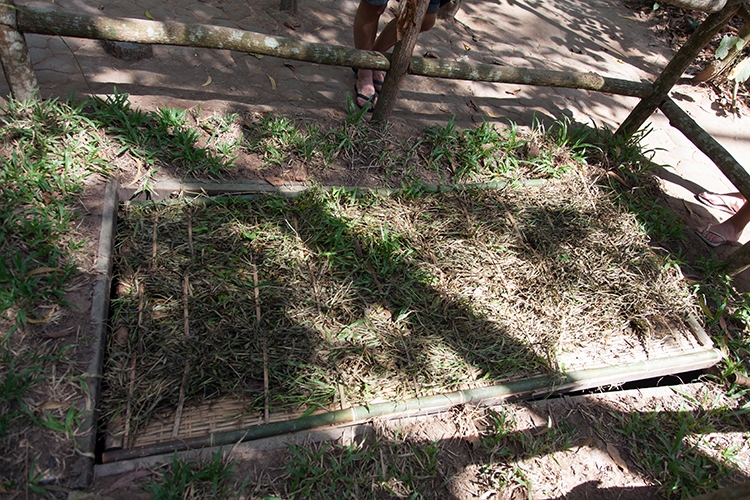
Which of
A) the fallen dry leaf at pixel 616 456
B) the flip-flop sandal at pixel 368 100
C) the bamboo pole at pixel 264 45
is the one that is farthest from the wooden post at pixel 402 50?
the fallen dry leaf at pixel 616 456

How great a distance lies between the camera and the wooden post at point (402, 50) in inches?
116

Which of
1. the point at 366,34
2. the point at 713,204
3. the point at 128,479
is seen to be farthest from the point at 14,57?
the point at 713,204

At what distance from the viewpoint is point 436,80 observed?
169 inches

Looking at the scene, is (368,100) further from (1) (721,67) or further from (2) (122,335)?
(1) (721,67)

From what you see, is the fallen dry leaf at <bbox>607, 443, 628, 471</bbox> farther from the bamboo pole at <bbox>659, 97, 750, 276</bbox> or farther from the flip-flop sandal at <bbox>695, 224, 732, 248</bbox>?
the flip-flop sandal at <bbox>695, 224, 732, 248</bbox>

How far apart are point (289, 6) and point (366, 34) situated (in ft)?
4.31

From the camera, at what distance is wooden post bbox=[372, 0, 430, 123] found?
Answer: 2.94 meters

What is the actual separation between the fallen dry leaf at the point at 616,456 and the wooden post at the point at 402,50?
2.36 m

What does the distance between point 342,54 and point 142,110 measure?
1.29 m

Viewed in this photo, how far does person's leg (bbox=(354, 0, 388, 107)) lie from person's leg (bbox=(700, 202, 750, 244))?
2.61 meters

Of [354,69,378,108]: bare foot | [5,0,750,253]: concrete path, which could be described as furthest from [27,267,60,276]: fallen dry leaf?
[354,69,378,108]: bare foot

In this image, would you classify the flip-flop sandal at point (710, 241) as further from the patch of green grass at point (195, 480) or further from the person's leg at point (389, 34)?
the patch of green grass at point (195, 480)

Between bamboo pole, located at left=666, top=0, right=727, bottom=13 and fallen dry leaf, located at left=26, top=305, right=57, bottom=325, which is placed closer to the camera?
fallen dry leaf, located at left=26, top=305, right=57, bottom=325

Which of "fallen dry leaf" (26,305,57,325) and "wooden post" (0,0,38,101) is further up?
"wooden post" (0,0,38,101)
